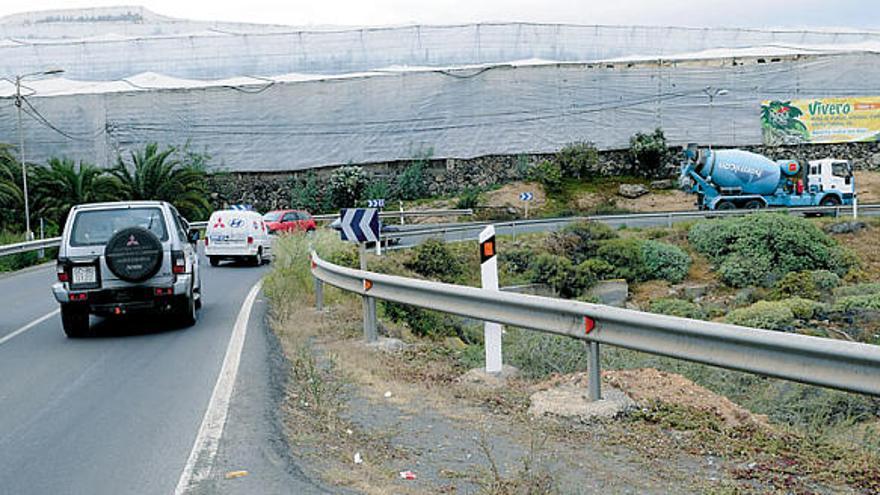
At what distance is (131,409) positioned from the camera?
28.5 ft

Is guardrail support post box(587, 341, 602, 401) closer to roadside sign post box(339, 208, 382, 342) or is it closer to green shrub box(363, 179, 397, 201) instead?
roadside sign post box(339, 208, 382, 342)

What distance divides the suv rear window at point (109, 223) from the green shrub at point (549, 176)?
3557cm

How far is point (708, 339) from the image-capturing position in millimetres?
6492

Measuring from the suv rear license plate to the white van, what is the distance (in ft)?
51.8

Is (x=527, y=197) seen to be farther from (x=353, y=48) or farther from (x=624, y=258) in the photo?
(x=353, y=48)

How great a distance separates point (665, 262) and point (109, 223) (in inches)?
820

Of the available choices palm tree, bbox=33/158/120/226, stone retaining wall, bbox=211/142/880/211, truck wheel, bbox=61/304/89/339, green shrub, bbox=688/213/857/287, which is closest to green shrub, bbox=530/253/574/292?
green shrub, bbox=688/213/857/287

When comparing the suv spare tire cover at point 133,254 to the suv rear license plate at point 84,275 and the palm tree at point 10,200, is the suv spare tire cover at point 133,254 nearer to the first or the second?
the suv rear license plate at point 84,275

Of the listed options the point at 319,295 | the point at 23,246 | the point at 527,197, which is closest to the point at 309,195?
the point at 527,197

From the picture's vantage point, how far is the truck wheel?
1333 centimetres

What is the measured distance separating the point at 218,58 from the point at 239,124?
6971mm

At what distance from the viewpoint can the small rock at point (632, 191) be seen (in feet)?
157

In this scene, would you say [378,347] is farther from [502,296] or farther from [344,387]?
[502,296]

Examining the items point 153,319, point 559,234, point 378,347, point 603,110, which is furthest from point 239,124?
point 378,347
